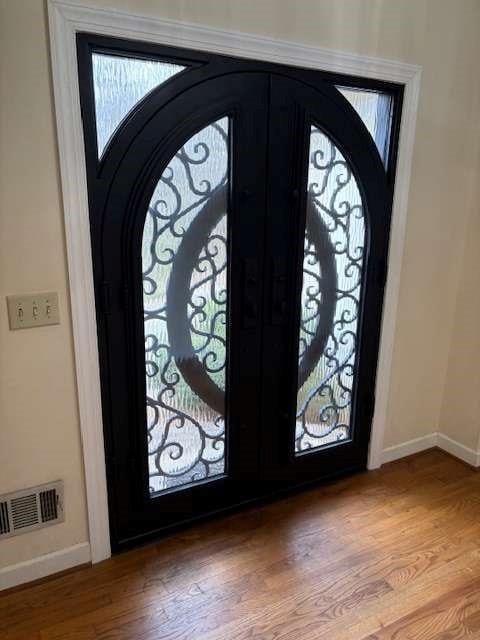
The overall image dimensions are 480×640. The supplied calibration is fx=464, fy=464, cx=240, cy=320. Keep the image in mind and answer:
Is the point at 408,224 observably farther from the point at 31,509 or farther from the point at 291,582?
the point at 31,509

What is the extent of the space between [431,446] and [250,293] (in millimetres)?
1682

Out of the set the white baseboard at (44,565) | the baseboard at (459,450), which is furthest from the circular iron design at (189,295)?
the baseboard at (459,450)

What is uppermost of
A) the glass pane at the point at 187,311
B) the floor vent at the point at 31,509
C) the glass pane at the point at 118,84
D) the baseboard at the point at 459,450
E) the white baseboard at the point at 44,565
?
the glass pane at the point at 118,84

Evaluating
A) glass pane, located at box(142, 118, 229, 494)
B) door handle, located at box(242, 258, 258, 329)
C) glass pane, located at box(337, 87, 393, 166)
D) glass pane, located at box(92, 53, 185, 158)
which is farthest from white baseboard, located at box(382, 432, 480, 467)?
glass pane, located at box(92, 53, 185, 158)

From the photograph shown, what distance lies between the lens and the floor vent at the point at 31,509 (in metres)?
1.74

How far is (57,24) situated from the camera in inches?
57.1

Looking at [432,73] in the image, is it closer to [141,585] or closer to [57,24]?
[57,24]

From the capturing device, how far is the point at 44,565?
1855mm

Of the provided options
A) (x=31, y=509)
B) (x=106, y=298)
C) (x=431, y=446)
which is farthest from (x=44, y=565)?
(x=431, y=446)

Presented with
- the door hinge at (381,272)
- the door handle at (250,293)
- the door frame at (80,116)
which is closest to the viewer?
the door frame at (80,116)

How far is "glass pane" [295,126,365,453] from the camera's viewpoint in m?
2.11

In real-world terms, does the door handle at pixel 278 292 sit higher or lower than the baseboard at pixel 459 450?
higher

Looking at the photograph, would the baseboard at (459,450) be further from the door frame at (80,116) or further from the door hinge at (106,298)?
the door hinge at (106,298)

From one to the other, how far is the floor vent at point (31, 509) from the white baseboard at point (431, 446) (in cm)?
177
